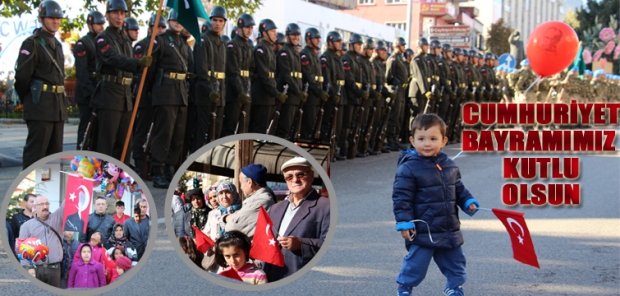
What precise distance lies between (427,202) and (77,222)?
5.79 ft

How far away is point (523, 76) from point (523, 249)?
1941cm

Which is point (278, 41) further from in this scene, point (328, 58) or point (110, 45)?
point (110, 45)

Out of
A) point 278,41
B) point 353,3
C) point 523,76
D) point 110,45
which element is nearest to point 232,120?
Result: point 278,41

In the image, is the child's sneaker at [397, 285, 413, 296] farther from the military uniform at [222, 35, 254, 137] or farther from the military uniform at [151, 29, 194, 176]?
the military uniform at [222, 35, 254, 137]

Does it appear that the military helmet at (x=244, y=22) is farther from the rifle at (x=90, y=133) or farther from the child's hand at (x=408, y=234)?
the child's hand at (x=408, y=234)

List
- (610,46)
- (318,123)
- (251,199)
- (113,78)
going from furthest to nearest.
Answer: (610,46) < (318,123) < (113,78) < (251,199)

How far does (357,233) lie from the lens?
21.8 feet

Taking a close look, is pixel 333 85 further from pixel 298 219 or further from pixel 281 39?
pixel 298 219

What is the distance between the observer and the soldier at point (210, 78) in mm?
9305

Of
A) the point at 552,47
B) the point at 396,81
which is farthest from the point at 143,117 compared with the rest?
the point at 396,81

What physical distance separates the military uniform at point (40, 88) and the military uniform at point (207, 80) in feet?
6.14

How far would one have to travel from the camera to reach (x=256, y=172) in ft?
11.1

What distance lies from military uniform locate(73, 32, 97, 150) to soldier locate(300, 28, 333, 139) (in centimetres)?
344

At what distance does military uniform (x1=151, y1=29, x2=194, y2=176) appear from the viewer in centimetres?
886
